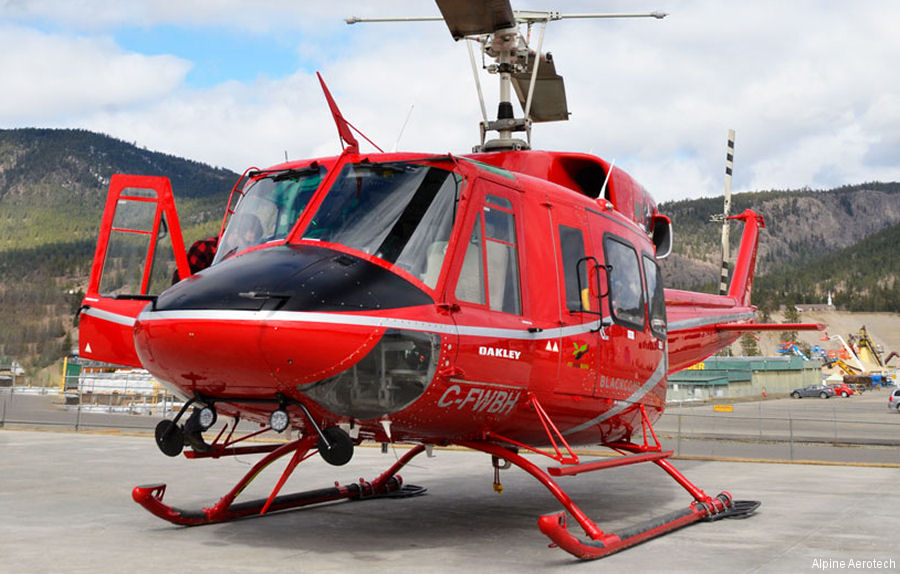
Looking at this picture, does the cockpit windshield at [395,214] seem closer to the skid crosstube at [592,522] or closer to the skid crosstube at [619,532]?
the skid crosstube at [592,522]

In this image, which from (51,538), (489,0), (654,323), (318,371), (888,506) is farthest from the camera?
(888,506)

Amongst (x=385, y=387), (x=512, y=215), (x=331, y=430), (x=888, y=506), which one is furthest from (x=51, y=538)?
(x=888, y=506)

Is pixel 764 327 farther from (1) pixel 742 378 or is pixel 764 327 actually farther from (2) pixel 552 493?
(1) pixel 742 378

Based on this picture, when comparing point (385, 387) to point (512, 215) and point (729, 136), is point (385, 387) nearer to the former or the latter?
point (512, 215)

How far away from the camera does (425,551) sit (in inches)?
283

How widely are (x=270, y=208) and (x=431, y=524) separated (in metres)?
3.76

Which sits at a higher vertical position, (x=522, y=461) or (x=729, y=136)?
(x=729, y=136)

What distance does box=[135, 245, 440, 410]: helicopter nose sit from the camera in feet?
18.6

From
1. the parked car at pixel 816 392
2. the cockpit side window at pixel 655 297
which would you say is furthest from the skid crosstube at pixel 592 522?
the parked car at pixel 816 392

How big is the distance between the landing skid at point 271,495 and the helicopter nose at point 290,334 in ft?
2.86

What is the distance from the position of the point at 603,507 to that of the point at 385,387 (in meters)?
5.23

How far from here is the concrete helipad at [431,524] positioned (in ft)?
Answer: 21.8

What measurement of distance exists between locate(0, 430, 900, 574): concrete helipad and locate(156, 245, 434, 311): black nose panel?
198cm

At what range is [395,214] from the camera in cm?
668
